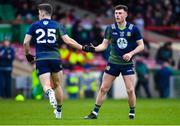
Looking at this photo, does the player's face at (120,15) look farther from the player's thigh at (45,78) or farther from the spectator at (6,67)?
the spectator at (6,67)

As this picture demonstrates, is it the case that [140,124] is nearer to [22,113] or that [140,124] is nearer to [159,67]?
[22,113]

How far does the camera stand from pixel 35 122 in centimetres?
1741

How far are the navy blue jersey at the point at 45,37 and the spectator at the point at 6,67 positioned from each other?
558 inches

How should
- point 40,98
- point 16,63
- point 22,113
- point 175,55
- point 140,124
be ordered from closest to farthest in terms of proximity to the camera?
point 140,124, point 22,113, point 40,98, point 16,63, point 175,55

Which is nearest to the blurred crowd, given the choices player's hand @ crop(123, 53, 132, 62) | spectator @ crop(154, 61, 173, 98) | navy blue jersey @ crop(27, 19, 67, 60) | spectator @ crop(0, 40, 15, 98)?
spectator @ crop(154, 61, 173, 98)

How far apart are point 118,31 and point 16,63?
18.0 meters

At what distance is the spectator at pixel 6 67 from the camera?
3206cm

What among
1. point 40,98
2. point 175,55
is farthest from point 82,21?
point 40,98

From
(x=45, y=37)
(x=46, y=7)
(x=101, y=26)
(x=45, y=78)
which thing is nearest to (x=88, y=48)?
(x=45, y=37)

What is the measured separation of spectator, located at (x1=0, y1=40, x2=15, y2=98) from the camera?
32.1 metres

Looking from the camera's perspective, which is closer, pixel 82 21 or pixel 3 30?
pixel 3 30

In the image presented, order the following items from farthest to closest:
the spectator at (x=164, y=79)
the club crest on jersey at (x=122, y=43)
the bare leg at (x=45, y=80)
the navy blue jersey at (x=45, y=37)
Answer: the spectator at (x=164, y=79) → the club crest on jersey at (x=122, y=43) → the navy blue jersey at (x=45, y=37) → the bare leg at (x=45, y=80)

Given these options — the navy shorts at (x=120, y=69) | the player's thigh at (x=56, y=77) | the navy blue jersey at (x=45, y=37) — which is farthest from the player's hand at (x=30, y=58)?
the navy shorts at (x=120, y=69)

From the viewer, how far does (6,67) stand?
32.4 meters
